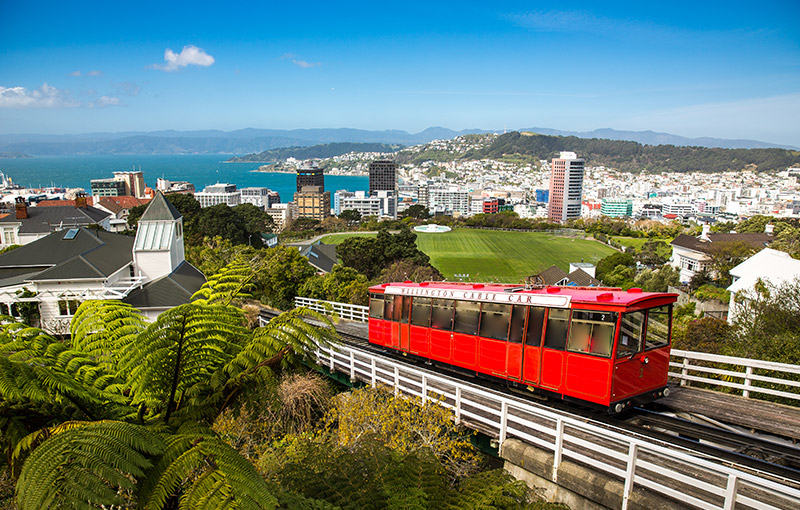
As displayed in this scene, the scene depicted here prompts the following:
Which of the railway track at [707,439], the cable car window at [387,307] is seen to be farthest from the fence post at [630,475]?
the cable car window at [387,307]

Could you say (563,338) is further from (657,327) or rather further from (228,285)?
A: (228,285)

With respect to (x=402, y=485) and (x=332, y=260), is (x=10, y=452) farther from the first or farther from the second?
(x=332, y=260)

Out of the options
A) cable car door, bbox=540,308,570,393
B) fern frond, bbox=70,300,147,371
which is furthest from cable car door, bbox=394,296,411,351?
fern frond, bbox=70,300,147,371

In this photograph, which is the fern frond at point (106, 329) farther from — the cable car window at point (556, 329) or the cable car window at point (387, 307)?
the cable car window at point (387, 307)

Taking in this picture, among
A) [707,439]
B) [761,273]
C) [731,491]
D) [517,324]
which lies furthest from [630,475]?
[761,273]

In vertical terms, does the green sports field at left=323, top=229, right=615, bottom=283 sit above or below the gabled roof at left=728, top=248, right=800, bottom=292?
below

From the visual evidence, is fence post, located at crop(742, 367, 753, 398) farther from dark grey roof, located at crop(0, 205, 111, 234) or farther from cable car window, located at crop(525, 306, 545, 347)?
dark grey roof, located at crop(0, 205, 111, 234)
